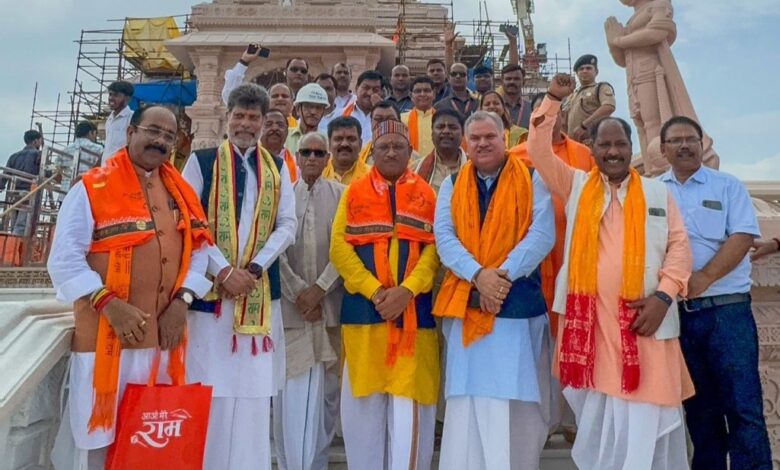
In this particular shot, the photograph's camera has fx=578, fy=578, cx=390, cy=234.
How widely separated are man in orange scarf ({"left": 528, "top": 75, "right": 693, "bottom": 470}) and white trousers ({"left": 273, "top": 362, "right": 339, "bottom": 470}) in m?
1.39

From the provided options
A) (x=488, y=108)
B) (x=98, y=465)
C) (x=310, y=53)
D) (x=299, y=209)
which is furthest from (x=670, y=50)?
(x=310, y=53)

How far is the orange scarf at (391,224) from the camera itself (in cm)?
307

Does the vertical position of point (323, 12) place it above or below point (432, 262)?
above

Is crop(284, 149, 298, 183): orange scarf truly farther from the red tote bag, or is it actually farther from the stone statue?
the stone statue

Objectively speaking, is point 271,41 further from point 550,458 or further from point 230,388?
point 550,458

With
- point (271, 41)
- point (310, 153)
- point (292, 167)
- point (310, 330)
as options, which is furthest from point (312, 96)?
point (271, 41)

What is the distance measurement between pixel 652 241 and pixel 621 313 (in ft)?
1.27

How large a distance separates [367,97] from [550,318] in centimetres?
394

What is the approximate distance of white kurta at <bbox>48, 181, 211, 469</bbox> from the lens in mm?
2467

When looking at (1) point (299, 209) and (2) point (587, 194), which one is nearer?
(2) point (587, 194)

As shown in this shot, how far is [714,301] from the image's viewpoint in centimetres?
286

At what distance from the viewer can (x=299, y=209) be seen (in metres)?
3.64

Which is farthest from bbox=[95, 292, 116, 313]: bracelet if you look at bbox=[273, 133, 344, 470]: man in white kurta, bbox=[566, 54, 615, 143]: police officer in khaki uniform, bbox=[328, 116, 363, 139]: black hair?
Answer: bbox=[566, 54, 615, 143]: police officer in khaki uniform

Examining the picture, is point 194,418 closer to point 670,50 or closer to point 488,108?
point 488,108
